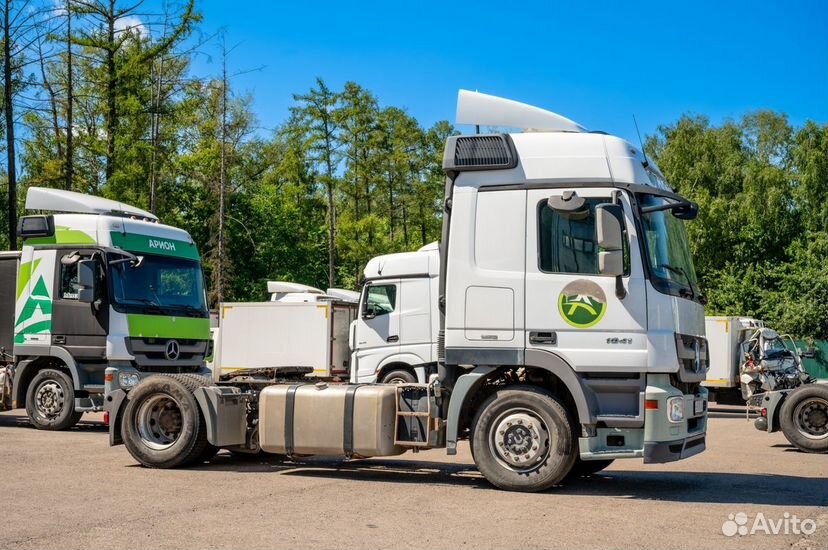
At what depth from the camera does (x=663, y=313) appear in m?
9.09

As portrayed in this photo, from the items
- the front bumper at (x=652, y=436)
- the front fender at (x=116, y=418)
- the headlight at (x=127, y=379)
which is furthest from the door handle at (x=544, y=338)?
the headlight at (x=127, y=379)

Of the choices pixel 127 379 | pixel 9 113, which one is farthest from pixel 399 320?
pixel 9 113

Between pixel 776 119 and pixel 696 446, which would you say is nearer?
pixel 696 446

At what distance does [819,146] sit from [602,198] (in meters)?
39.0

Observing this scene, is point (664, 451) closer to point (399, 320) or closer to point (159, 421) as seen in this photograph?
point (159, 421)

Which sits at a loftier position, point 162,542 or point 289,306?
point 289,306

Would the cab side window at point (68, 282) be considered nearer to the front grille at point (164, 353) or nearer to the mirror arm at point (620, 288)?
the front grille at point (164, 353)

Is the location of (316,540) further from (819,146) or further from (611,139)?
(819,146)

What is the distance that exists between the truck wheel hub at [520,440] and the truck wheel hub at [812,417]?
6.96 meters

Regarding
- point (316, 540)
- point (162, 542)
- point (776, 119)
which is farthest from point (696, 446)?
point (776, 119)

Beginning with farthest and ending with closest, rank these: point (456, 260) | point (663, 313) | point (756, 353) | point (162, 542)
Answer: point (756, 353)
point (456, 260)
point (663, 313)
point (162, 542)

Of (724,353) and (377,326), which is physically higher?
(377,326)

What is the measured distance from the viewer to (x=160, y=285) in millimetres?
15852

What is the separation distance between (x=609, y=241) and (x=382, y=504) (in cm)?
325
